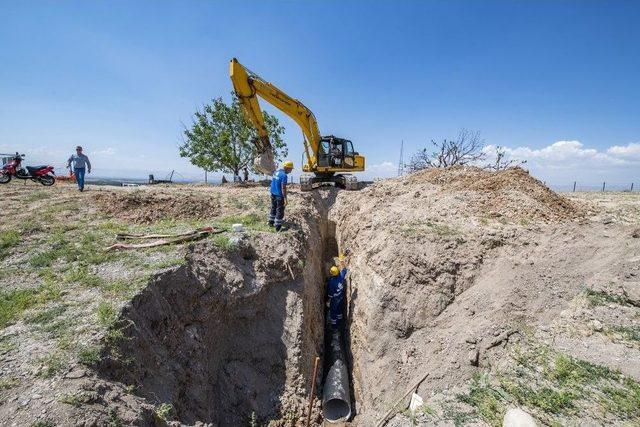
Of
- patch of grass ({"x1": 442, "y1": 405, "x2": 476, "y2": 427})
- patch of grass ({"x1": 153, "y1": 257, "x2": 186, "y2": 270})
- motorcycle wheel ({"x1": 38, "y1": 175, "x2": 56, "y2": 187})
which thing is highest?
motorcycle wheel ({"x1": 38, "y1": 175, "x2": 56, "y2": 187})

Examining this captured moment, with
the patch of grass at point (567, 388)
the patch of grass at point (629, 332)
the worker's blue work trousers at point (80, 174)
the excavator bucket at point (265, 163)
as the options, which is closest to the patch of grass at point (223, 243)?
the patch of grass at point (567, 388)

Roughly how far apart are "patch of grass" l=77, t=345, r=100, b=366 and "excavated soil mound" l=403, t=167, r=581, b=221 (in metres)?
9.23

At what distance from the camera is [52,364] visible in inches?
159

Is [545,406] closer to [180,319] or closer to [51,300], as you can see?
[180,319]

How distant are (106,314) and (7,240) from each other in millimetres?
4760

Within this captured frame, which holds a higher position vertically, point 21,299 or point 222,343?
point 21,299

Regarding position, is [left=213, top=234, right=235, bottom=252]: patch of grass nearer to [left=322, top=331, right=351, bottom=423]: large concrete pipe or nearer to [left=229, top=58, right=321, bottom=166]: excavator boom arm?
[left=322, top=331, right=351, bottom=423]: large concrete pipe

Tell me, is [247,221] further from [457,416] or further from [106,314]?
[457,416]

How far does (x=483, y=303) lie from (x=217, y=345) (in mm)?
5584

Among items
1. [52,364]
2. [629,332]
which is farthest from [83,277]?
[629,332]

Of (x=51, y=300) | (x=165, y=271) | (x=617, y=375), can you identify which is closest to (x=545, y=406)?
(x=617, y=375)

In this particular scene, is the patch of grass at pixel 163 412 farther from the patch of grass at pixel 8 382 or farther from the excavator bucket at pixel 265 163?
the excavator bucket at pixel 265 163

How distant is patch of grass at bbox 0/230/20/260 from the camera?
7062 millimetres

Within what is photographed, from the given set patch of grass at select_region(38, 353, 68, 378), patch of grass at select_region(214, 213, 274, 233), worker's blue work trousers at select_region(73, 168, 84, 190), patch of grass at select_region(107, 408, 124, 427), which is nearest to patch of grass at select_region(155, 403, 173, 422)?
patch of grass at select_region(107, 408, 124, 427)
